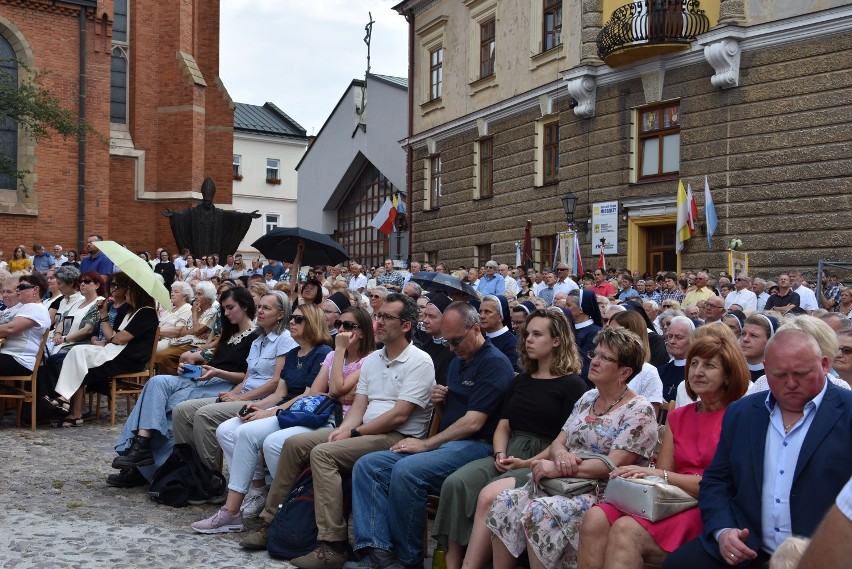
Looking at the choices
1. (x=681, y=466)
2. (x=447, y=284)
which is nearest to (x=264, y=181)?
(x=447, y=284)

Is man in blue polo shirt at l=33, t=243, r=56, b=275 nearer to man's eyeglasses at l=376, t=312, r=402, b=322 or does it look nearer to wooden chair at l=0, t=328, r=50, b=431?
wooden chair at l=0, t=328, r=50, b=431

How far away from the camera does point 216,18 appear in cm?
3569

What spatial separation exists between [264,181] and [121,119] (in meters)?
29.4

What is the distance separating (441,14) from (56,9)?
39.4 feet

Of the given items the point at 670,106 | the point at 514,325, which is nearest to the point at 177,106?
the point at 670,106

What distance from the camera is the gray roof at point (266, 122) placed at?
62031 mm

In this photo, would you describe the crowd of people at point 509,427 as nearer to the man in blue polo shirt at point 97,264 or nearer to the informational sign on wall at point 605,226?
the man in blue polo shirt at point 97,264

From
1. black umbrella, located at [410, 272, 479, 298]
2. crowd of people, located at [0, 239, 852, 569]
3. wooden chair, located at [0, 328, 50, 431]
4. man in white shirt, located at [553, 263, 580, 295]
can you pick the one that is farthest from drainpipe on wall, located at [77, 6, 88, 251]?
black umbrella, located at [410, 272, 479, 298]

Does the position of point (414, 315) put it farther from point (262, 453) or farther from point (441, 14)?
point (441, 14)

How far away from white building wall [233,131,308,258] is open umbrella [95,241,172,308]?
51.1 meters

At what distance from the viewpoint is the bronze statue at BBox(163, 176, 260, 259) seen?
95.5ft

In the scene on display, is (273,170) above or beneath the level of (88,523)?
above

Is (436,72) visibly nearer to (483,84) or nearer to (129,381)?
(483,84)

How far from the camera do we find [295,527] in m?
6.22
